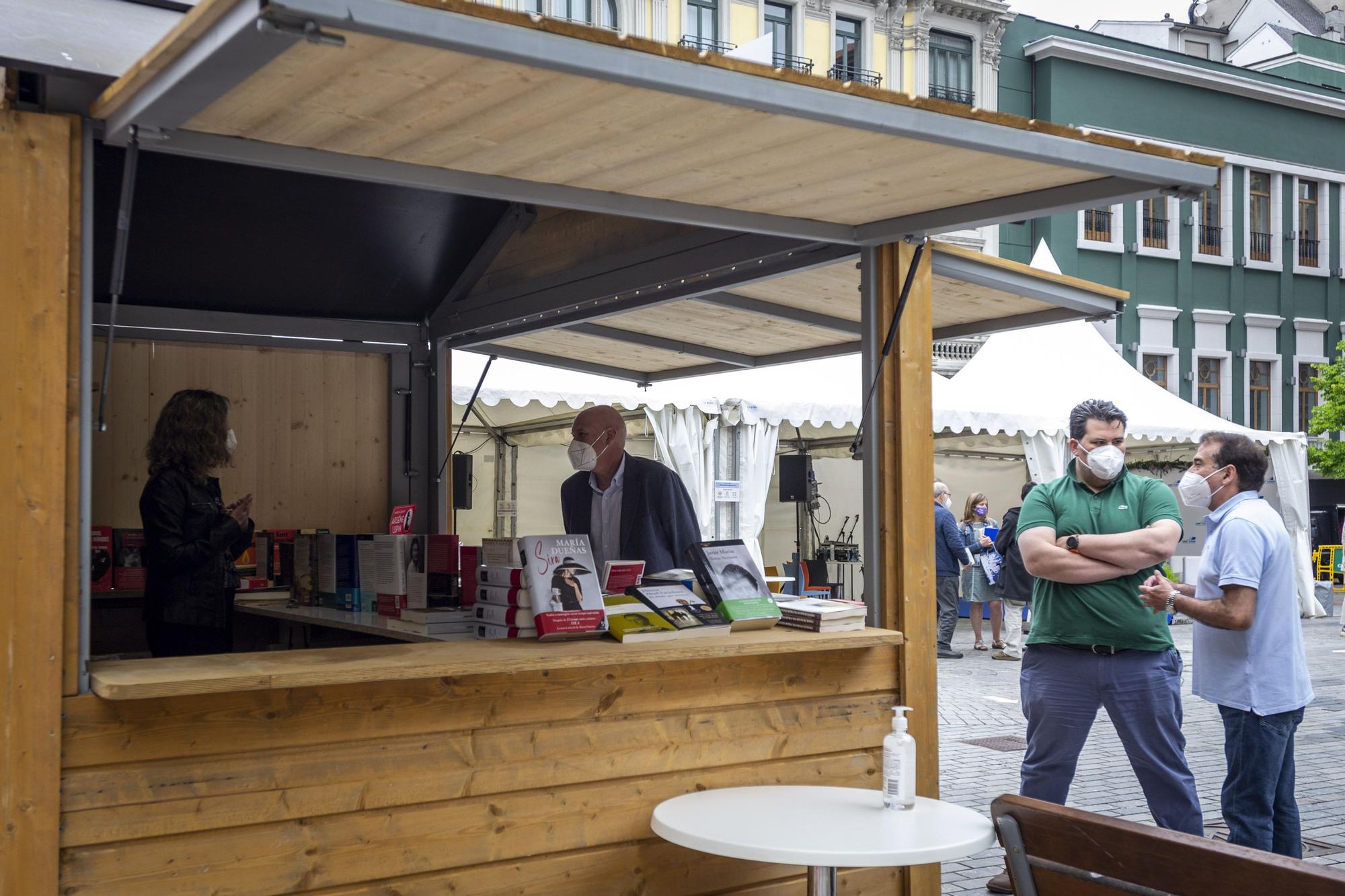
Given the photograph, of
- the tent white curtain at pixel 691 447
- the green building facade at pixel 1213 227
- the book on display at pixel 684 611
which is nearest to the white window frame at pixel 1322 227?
the green building facade at pixel 1213 227

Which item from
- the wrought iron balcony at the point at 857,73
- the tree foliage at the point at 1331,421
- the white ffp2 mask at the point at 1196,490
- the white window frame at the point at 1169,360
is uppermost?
the wrought iron balcony at the point at 857,73

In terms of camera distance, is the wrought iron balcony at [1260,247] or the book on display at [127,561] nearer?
the book on display at [127,561]

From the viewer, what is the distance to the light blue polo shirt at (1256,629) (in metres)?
4.60

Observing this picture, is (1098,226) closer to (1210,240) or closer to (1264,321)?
(1210,240)

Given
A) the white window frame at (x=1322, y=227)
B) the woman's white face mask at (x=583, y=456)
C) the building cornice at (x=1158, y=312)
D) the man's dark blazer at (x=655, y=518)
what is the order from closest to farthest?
the woman's white face mask at (x=583, y=456), the man's dark blazer at (x=655, y=518), the building cornice at (x=1158, y=312), the white window frame at (x=1322, y=227)

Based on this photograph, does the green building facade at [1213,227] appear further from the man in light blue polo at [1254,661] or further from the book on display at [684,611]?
the book on display at [684,611]

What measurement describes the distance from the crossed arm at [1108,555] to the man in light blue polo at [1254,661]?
0.11m

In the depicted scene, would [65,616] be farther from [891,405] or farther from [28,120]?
[891,405]

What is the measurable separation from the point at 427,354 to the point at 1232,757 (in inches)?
178

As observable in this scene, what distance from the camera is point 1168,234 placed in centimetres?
3002

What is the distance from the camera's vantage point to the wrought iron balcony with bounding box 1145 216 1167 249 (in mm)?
29781

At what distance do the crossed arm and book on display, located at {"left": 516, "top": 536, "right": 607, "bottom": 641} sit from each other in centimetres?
168

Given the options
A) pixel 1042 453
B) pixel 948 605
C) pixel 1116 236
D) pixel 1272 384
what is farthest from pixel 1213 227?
pixel 948 605

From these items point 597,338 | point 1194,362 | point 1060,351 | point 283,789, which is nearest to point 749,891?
point 283,789
